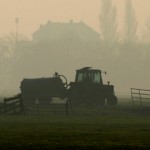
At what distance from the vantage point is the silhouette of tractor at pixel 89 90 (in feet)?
138

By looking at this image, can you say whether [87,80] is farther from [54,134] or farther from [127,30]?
[127,30]

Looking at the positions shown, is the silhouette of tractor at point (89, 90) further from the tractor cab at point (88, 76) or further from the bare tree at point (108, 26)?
the bare tree at point (108, 26)

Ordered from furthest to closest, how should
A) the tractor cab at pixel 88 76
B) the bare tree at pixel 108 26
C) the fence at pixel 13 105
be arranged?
the bare tree at pixel 108 26, the tractor cab at pixel 88 76, the fence at pixel 13 105

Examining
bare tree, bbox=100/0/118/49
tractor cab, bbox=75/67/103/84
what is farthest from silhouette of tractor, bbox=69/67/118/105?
bare tree, bbox=100/0/118/49

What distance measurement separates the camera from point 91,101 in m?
42.3

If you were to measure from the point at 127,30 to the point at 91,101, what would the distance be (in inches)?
3818

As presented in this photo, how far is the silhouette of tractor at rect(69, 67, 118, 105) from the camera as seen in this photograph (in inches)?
1660

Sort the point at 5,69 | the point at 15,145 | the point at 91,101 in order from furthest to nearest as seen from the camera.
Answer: the point at 5,69, the point at 91,101, the point at 15,145

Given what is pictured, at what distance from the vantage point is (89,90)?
42.4m

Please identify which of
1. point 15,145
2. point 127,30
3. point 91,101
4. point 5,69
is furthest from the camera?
point 5,69

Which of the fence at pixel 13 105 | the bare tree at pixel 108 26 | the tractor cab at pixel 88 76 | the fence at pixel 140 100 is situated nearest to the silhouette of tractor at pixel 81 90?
the tractor cab at pixel 88 76

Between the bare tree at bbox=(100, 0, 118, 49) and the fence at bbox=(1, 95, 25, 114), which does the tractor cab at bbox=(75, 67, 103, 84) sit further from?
the bare tree at bbox=(100, 0, 118, 49)

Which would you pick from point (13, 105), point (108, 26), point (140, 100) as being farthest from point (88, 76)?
point (108, 26)

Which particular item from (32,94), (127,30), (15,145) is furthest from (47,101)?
(127,30)
